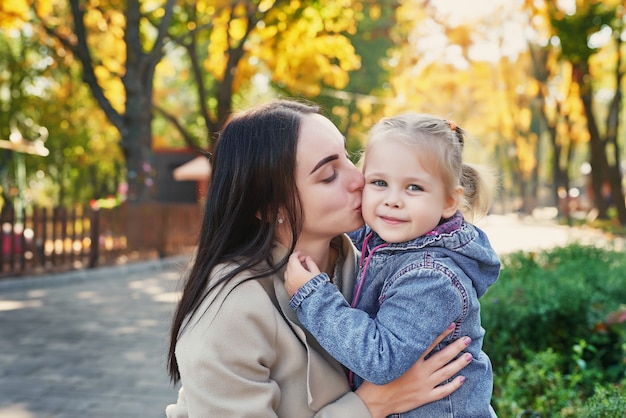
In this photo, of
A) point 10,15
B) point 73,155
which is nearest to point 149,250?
point 10,15

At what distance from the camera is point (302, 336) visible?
1.93m

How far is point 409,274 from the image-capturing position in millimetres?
1936

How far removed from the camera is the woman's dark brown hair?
2002mm

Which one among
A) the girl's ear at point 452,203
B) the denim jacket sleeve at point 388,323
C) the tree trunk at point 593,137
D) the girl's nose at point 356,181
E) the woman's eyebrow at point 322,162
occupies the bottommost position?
the denim jacket sleeve at point 388,323

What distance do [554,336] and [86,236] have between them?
1107cm

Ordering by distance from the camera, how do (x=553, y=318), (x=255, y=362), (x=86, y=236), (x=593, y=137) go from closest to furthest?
(x=255, y=362) < (x=553, y=318) < (x=86, y=236) < (x=593, y=137)

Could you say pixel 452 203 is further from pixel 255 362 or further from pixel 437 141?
pixel 255 362

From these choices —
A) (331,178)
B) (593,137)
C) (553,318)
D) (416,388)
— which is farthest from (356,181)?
(593,137)

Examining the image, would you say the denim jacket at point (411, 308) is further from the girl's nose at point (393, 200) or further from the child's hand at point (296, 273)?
the girl's nose at point (393, 200)

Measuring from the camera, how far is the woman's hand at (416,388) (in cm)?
197

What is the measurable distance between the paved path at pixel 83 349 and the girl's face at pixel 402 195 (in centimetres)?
77

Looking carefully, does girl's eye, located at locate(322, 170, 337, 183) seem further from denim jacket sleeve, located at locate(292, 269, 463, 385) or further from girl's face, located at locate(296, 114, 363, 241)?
denim jacket sleeve, located at locate(292, 269, 463, 385)

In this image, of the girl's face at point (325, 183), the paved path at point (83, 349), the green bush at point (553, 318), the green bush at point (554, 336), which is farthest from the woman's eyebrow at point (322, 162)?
the green bush at point (553, 318)

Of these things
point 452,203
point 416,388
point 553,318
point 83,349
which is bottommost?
point 83,349
